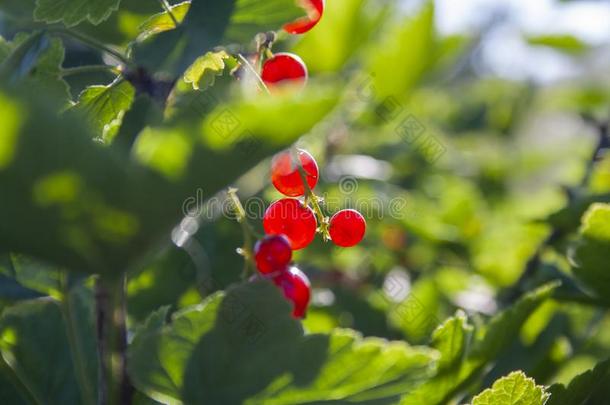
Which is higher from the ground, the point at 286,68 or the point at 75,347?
the point at 286,68

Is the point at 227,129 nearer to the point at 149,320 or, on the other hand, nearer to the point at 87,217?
the point at 87,217

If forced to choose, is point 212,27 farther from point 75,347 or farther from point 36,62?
point 75,347

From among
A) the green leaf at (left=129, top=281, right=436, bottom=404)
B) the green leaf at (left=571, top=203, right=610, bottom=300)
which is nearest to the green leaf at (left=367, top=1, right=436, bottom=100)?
the green leaf at (left=571, top=203, right=610, bottom=300)

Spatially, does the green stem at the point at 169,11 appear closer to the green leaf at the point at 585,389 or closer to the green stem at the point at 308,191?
the green stem at the point at 308,191

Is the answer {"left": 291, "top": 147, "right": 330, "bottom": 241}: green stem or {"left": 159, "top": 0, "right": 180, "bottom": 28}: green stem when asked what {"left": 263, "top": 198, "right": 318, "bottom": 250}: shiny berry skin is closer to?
{"left": 291, "top": 147, "right": 330, "bottom": 241}: green stem

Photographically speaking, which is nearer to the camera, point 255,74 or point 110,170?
point 110,170

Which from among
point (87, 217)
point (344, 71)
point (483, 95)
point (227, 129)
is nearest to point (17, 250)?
point (87, 217)

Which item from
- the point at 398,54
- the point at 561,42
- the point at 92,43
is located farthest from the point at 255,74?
the point at 561,42
